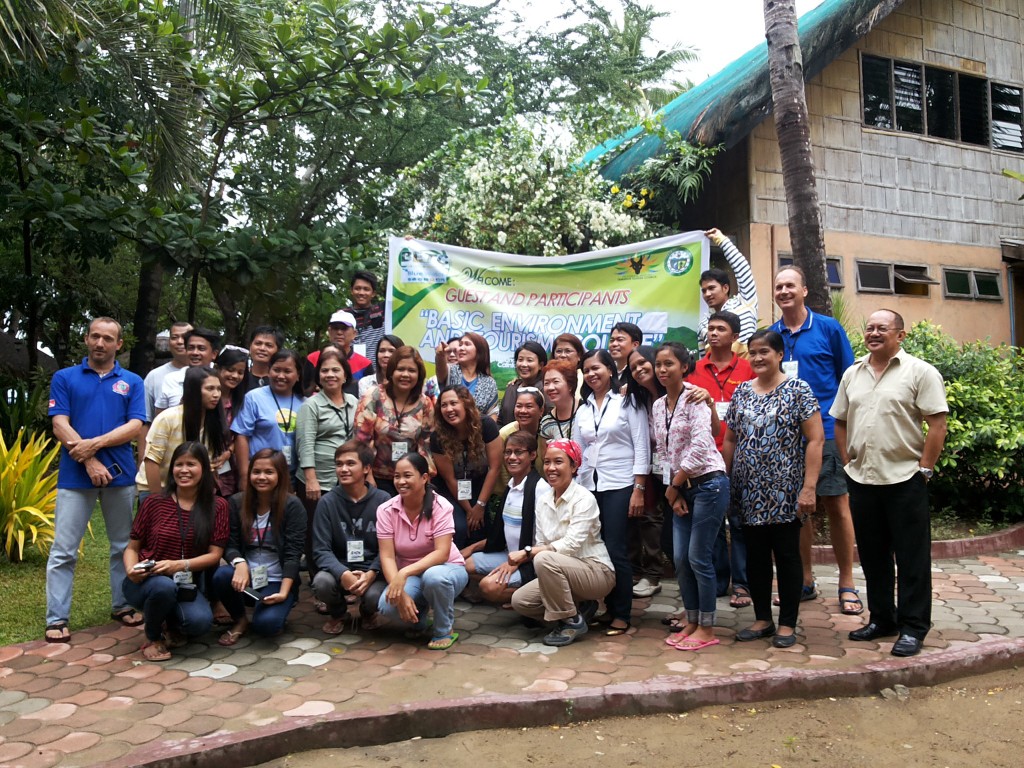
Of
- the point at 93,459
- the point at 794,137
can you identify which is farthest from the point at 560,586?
the point at 794,137

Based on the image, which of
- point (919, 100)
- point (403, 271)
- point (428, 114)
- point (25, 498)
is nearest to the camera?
point (25, 498)

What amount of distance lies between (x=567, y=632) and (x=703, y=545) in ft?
2.94

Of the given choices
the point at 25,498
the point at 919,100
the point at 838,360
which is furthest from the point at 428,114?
the point at 838,360

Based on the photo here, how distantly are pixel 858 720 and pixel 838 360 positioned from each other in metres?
2.15

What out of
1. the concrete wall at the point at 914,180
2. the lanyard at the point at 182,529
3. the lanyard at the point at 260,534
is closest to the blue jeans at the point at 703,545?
the lanyard at the point at 260,534

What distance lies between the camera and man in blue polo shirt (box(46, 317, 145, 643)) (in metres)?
4.93

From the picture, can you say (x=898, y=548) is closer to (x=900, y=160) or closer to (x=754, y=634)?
(x=754, y=634)

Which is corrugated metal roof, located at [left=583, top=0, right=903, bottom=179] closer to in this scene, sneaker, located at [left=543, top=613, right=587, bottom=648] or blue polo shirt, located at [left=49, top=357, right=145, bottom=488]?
sneaker, located at [left=543, top=613, right=587, bottom=648]

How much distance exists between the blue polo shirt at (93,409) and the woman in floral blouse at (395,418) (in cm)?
137

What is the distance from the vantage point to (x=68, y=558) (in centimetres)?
492

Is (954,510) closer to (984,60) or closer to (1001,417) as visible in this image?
(1001,417)

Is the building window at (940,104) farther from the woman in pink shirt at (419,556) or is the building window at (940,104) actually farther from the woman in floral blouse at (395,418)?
the woman in pink shirt at (419,556)

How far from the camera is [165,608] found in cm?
454

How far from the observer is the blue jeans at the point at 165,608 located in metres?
4.51
